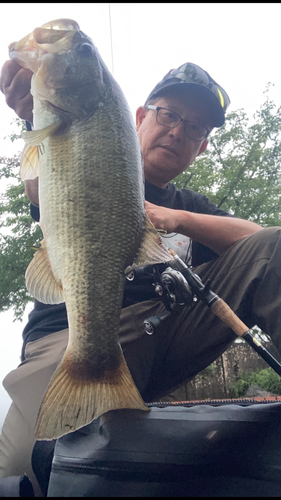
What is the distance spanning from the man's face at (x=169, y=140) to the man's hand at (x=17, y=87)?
116 centimetres

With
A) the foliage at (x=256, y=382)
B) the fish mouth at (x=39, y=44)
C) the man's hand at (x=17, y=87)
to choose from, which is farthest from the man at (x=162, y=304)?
the foliage at (x=256, y=382)

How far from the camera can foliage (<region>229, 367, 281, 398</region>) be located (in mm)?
10664

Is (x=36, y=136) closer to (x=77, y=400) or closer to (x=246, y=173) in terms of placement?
(x=77, y=400)

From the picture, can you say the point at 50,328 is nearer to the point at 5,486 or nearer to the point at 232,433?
the point at 5,486

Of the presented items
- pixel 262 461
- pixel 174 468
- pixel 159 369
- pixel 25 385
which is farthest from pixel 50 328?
pixel 262 461

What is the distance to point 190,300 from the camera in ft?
5.91

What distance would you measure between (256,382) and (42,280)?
11496 millimetres

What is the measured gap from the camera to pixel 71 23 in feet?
5.08

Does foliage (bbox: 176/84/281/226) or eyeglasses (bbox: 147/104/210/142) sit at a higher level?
eyeglasses (bbox: 147/104/210/142)

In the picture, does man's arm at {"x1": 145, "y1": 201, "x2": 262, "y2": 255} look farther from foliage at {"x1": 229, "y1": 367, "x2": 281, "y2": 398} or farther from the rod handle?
foliage at {"x1": 229, "y1": 367, "x2": 281, "y2": 398}

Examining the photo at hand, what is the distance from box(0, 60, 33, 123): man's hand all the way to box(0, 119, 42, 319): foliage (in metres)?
5.84

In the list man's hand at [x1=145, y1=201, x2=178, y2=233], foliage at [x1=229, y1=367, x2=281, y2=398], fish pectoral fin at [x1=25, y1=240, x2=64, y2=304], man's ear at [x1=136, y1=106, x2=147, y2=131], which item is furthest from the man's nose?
foliage at [x1=229, y1=367, x2=281, y2=398]

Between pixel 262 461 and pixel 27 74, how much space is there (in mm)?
1993

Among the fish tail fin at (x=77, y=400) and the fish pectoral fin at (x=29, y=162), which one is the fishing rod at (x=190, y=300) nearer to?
the fish tail fin at (x=77, y=400)
